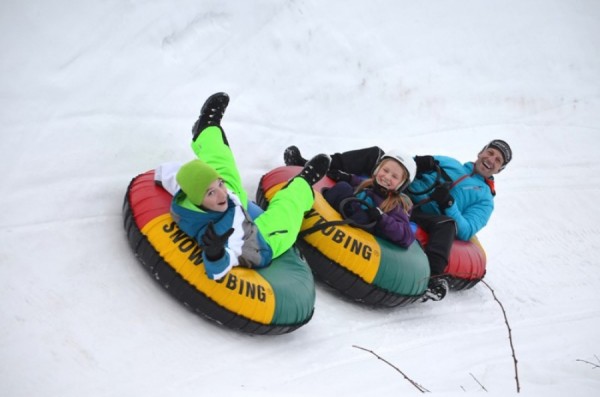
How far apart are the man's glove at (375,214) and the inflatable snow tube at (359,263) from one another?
0.12 meters

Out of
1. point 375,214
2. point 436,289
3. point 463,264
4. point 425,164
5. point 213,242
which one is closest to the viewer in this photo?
point 213,242

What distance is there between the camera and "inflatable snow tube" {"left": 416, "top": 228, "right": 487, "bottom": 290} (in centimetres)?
530

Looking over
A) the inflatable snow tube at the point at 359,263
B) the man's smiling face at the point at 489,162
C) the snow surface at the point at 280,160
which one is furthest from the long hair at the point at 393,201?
the man's smiling face at the point at 489,162

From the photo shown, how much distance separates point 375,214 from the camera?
4766mm

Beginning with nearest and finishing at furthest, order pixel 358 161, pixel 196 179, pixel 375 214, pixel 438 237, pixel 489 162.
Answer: pixel 196 179 → pixel 375 214 → pixel 438 237 → pixel 358 161 → pixel 489 162

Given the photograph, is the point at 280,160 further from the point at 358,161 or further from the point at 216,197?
the point at 216,197

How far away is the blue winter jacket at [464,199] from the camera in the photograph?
550cm

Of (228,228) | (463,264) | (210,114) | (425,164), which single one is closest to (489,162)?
(425,164)

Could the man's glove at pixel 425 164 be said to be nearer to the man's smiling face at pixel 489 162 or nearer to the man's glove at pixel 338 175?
the man's smiling face at pixel 489 162

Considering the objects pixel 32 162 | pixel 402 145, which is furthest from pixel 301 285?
pixel 402 145

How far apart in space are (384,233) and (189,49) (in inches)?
101

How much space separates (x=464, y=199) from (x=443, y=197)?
1.26 feet

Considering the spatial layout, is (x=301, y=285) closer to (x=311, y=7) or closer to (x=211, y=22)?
(x=211, y=22)

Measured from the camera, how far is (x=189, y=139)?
18.2 ft
